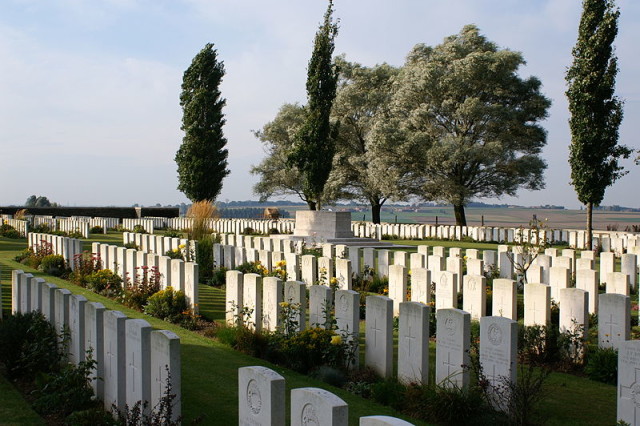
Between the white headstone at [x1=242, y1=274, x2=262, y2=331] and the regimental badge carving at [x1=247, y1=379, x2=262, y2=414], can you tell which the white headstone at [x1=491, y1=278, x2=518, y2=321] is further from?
the regimental badge carving at [x1=247, y1=379, x2=262, y2=414]

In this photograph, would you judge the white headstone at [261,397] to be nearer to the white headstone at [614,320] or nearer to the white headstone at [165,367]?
the white headstone at [165,367]

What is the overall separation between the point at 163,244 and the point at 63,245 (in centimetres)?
258

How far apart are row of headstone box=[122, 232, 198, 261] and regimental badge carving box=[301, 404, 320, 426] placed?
12.1 metres

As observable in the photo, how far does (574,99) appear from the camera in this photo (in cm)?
2091

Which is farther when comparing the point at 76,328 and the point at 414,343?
the point at 76,328

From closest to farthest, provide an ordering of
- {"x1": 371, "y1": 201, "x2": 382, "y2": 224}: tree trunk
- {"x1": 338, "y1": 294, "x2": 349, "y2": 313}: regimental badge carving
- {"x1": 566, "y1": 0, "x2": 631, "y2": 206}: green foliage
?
{"x1": 338, "y1": 294, "x2": 349, "y2": 313}: regimental badge carving < {"x1": 566, "y1": 0, "x2": 631, "y2": 206}: green foliage < {"x1": 371, "y1": 201, "x2": 382, "y2": 224}: tree trunk

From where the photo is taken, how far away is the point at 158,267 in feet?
36.6

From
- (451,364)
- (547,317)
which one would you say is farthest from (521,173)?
(451,364)

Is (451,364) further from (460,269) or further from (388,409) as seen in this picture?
(460,269)

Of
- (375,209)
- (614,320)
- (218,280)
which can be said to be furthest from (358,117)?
(614,320)

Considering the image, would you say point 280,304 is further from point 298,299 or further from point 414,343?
point 414,343

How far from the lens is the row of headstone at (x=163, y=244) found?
15.2 m

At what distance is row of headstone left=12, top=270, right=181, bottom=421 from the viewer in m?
4.66

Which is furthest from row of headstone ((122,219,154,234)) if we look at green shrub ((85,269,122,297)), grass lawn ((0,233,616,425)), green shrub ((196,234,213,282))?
grass lawn ((0,233,616,425))
